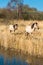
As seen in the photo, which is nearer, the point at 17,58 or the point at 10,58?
the point at 17,58

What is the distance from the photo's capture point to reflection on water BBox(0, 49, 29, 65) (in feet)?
43.7

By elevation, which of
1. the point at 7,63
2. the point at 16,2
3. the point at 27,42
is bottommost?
the point at 7,63

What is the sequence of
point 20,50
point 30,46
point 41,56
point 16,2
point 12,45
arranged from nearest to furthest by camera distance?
1. point 41,56
2. point 30,46
3. point 20,50
4. point 12,45
5. point 16,2

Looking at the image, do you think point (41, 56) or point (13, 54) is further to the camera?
point (13, 54)

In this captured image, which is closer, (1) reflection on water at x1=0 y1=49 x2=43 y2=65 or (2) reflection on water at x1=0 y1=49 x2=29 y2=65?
(1) reflection on water at x1=0 y1=49 x2=43 y2=65

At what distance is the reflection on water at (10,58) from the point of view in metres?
13.3

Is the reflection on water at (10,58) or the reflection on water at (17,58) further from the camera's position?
the reflection on water at (10,58)

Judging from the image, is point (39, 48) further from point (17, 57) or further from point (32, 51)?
point (17, 57)

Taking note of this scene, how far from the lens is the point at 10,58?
1479cm

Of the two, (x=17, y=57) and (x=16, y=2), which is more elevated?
(x=16, y=2)

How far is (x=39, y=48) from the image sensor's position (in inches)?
531

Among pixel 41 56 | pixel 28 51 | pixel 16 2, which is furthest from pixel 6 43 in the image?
pixel 16 2

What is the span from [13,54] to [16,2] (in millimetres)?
29817

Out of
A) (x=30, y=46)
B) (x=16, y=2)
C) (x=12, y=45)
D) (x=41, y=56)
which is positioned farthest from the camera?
(x=16, y=2)
